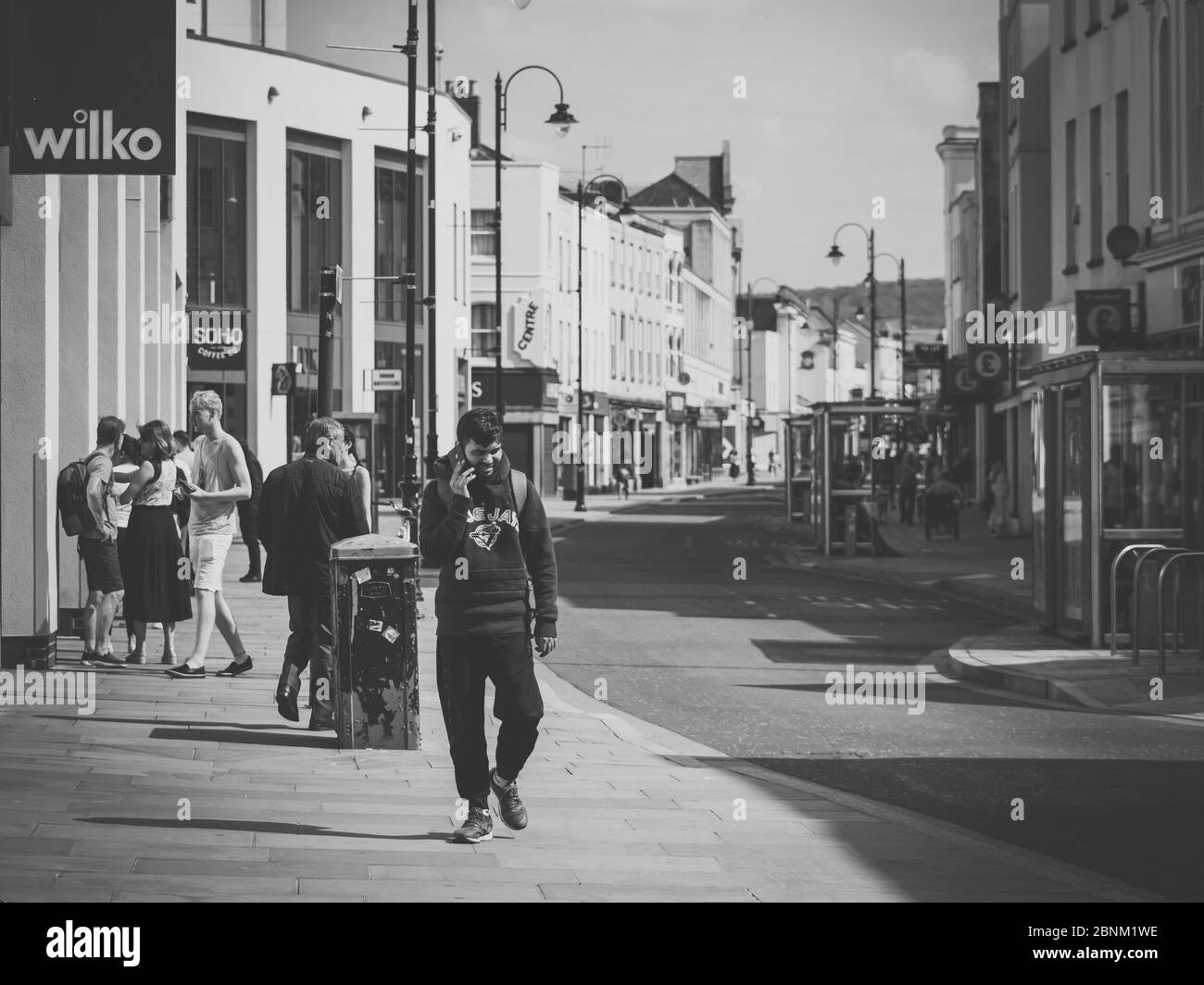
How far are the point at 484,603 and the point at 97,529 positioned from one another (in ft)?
23.0

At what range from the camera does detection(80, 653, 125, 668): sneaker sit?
1437cm

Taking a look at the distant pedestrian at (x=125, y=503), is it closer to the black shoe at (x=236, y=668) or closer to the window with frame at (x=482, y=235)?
the black shoe at (x=236, y=668)

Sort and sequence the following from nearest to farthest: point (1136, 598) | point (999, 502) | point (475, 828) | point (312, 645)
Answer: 1. point (475, 828)
2. point (312, 645)
3. point (1136, 598)
4. point (999, 502)

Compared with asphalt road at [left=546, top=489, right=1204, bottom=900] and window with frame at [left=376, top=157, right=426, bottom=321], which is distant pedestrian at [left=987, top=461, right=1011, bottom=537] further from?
window with frame at [left=376, top=157, right=426, bottom=321]

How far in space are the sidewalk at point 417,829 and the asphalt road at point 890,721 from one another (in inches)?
20.7

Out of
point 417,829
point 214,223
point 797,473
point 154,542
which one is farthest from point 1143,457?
point 214,223

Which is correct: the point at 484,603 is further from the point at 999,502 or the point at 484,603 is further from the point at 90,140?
the point at 999,502

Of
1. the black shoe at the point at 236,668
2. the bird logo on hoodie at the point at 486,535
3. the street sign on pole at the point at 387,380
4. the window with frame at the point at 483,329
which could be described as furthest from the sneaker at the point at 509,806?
the window with frame at the point at 483,329

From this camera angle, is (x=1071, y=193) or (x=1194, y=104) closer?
(x=1194, y=104)

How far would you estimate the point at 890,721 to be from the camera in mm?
12836

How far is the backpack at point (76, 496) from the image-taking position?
1409 cm

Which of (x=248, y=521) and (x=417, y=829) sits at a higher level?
(x=248, y=521)
